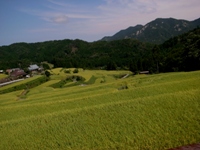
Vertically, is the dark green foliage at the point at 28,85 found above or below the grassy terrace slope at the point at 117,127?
below

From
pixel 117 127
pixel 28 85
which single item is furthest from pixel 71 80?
pixel 117 127

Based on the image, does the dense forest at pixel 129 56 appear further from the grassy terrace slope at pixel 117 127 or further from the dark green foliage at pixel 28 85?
the dark green foliage at pixel 28 85

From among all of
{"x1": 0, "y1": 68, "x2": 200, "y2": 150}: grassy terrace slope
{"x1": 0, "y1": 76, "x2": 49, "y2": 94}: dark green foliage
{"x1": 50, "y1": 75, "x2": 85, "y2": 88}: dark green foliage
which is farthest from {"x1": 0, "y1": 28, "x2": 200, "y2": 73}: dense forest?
{"x1": 0, "y1": 76, "x2": 49, "y2": 94}: dark green foliage

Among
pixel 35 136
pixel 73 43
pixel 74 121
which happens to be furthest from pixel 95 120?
pixel 73 43

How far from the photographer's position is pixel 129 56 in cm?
12769

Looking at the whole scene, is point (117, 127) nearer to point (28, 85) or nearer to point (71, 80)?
point (28, 85)

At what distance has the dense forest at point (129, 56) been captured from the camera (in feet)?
155

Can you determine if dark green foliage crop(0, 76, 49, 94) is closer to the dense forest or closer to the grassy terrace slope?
the grassy terrace slope

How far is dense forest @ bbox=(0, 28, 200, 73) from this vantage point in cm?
4736

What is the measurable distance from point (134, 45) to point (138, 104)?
145m

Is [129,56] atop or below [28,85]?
atop

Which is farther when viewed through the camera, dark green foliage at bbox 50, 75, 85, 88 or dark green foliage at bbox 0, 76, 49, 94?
dark green foliage at bbox 50, 75, 85, 88

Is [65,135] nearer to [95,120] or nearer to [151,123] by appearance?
[95,120]

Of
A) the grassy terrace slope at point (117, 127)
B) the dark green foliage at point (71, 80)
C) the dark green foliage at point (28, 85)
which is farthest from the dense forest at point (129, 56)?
the dark green foliage at point (28, 85)
